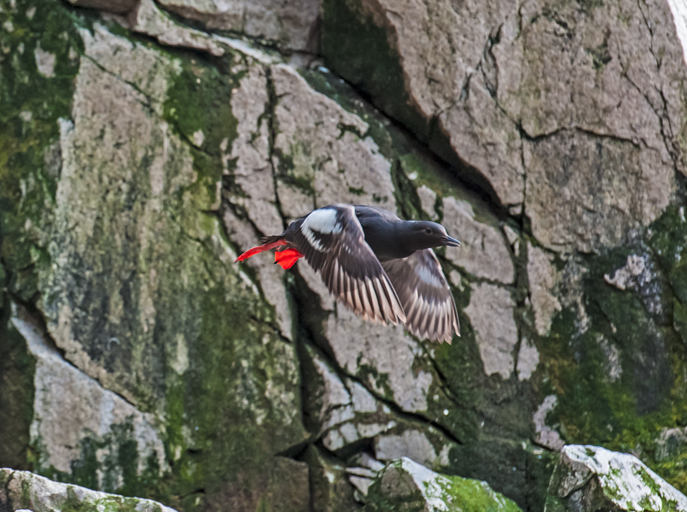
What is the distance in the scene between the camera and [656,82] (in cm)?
456

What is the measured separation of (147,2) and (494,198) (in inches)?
92.2

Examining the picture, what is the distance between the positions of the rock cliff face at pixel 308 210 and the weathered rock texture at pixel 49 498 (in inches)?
41.5

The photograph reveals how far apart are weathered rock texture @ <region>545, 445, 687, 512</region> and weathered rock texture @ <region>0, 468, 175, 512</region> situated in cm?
174

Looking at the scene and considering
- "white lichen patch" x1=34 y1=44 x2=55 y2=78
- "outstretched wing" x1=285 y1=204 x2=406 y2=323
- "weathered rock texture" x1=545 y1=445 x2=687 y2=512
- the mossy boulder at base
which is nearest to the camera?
"outstretched wing" x1=285 y1=204 x2=406 y2=323

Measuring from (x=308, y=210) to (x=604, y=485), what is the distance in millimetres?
2159

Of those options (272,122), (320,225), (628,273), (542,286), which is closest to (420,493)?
(320,225)

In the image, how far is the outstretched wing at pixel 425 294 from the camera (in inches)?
138

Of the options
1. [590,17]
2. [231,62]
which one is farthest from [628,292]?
[231,62]

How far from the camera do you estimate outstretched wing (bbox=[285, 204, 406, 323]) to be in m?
2.72

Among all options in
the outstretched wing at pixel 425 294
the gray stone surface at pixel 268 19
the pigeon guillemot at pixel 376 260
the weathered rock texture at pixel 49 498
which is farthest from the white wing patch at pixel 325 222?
the gray stone surface at pixel 268 19

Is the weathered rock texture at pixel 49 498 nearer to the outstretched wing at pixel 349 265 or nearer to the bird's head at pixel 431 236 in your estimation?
the outstretched wing at pixel 349 265

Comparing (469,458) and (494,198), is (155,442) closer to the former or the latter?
(469,458)

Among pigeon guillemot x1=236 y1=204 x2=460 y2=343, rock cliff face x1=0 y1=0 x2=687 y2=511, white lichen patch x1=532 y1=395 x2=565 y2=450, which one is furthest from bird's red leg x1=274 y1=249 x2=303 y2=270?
white lichen patch x1=532 y1=395 x2=565 y2=450

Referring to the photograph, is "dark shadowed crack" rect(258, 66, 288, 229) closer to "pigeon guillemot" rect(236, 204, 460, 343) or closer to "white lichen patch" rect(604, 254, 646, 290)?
"pigeon guillemot" rect(236, 204, 460, 343)
